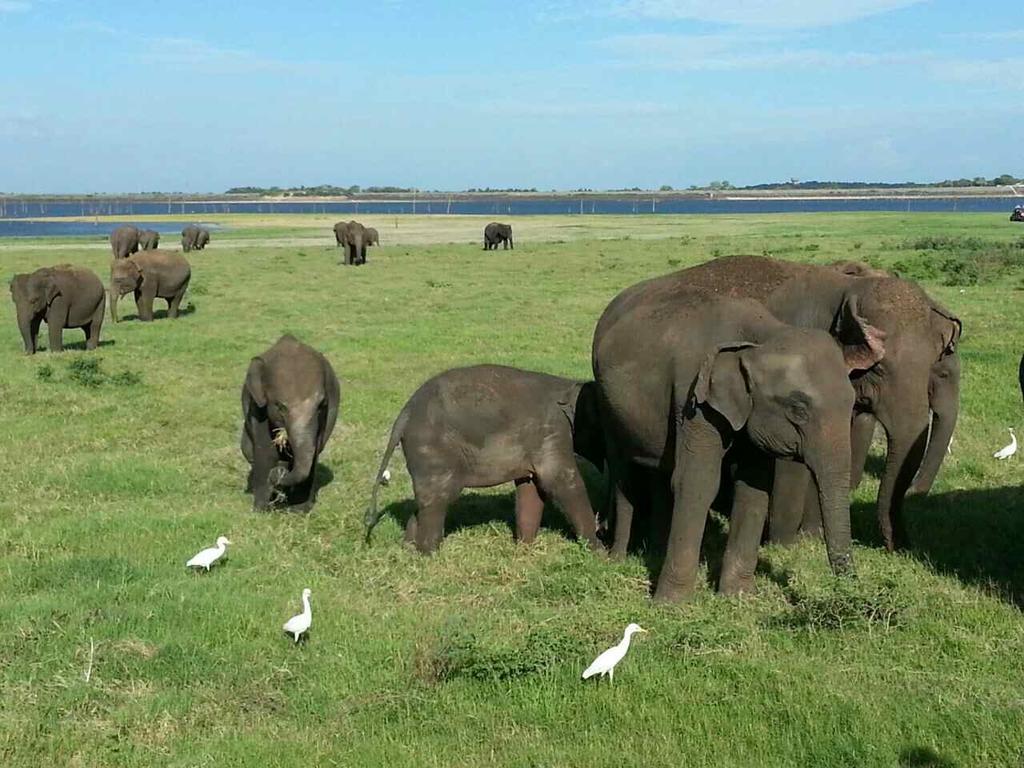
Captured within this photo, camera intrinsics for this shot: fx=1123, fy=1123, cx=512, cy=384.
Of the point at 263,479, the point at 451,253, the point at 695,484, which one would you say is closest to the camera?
the point at 695,484

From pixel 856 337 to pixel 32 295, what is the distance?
1548 cm

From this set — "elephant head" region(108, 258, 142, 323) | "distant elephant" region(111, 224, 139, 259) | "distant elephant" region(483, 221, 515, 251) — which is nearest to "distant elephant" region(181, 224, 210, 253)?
"distant elephant" region(111, 224, 139, 259)

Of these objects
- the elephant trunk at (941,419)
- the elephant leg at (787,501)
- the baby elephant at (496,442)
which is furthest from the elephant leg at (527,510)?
the elephant trunk at (941,419)

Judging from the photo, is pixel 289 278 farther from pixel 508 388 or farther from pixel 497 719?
pixel 497 719

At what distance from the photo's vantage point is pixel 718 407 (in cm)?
715

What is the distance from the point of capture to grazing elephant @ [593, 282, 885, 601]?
700cm

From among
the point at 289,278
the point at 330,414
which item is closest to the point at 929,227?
the point at 289,278

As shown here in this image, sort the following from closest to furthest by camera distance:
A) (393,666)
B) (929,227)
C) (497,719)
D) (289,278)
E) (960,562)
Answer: (497,719) → (393,666) → (960,562) → (289,278) → (929,227)

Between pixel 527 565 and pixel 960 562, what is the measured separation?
331cm

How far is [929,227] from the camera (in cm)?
6531

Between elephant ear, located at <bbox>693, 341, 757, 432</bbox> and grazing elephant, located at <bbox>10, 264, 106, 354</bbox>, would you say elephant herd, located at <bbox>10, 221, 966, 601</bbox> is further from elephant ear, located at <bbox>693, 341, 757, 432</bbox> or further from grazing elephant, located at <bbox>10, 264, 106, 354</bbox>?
grazing elephant, located at <bbox>10, 264, 106, 354</bbox>

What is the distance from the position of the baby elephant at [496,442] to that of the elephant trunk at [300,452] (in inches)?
32.0

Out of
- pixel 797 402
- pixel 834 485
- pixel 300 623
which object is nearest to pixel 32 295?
pixel 300 623

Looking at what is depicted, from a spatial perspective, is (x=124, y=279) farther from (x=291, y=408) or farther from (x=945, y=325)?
(x=945, y=325)
